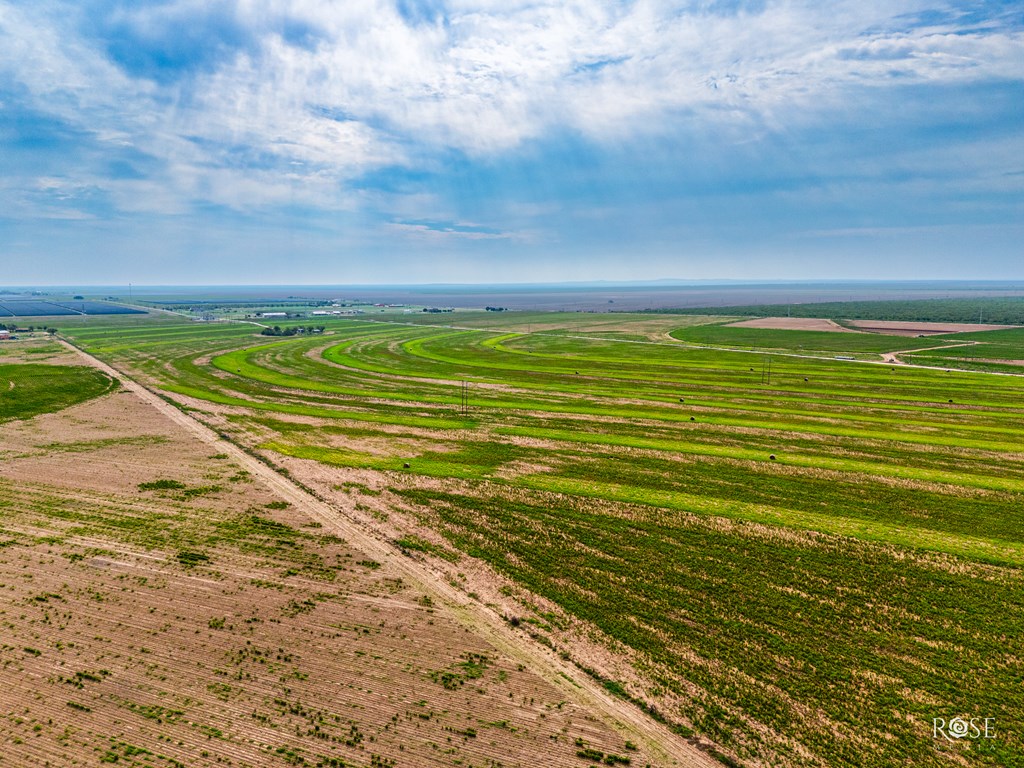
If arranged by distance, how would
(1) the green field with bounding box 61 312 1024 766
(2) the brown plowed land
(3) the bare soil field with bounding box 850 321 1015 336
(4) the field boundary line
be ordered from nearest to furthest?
(2) the brown plowed land, (1) the green field with bounding box 61 312 1024 766, (4) the field boundary line, (3) the bare soil field with bounding box 850 321 1015 336

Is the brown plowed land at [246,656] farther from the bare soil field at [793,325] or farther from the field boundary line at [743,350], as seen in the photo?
the bare soil field at [793,325]

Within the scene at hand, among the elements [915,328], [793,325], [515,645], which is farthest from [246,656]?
[915,328]

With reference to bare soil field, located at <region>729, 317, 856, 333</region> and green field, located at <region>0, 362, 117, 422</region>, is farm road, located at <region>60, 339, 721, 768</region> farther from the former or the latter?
bare soil field, located at <region>729, 317, 856, 333</region>

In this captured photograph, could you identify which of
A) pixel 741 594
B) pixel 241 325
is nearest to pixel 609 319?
pixel 241 325

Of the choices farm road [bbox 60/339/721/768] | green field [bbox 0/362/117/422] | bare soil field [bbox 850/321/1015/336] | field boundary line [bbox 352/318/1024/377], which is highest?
bare soil field [bbox 850/321/1015/336]

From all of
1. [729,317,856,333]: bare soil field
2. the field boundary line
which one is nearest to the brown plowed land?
the field boundary line

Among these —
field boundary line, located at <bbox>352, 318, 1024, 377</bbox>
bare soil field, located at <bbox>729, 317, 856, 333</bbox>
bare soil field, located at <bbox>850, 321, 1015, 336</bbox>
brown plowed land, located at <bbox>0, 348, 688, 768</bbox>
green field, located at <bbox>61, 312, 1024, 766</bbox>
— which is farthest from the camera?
bare soil field, located at <bbox>729, 317, 856, 333</bbox>

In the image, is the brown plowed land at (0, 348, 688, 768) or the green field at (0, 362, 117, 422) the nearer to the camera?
the brown plowed land at (0, 348, 688, 768)
